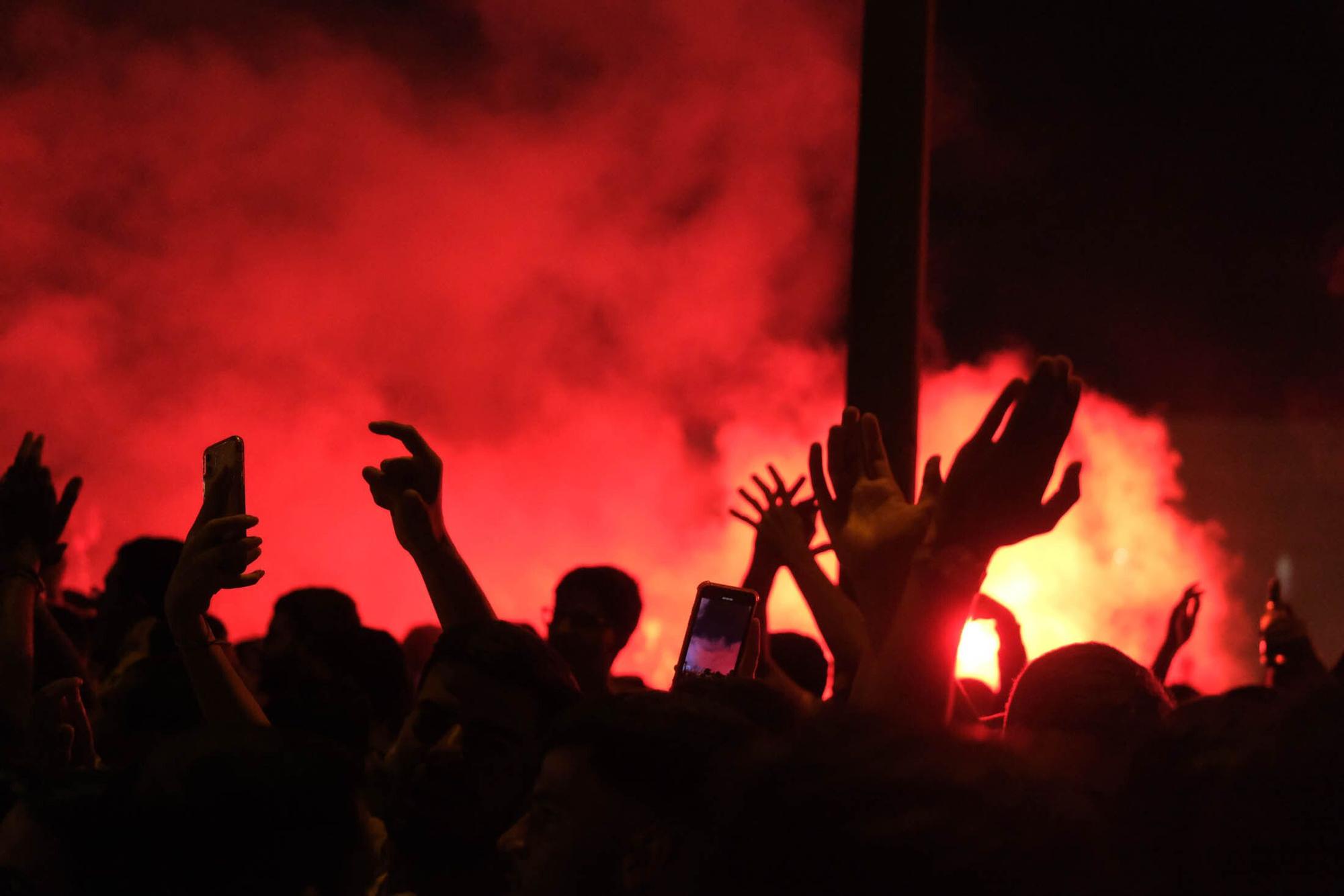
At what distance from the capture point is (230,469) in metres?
2.58

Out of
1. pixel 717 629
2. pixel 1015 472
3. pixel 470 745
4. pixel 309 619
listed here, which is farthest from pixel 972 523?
pixel 309 619

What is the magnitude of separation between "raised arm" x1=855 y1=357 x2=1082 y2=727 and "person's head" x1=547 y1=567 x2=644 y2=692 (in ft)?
5.69

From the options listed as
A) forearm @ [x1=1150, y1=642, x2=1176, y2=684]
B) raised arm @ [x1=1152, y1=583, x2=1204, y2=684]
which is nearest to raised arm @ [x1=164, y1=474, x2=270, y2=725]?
forearm @ [x1=1150, y1=642, x2=1176, y2=684]

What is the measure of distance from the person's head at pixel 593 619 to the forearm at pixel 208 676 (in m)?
1.25

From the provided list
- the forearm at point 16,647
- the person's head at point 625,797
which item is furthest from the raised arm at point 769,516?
the forearm at point 16,647

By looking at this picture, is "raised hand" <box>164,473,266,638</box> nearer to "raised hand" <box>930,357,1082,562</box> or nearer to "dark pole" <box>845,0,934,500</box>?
"raised hand" <box>930,357,1082,562</box>

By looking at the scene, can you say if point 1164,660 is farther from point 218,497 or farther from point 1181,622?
point 218,497

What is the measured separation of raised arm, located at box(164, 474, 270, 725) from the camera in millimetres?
2443

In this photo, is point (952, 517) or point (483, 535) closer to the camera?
point (952, 517)

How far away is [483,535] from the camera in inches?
327

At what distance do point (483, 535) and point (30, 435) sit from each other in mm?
5071

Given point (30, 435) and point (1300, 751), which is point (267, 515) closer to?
point (30, 435)

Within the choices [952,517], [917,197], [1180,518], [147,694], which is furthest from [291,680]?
[1180,518]

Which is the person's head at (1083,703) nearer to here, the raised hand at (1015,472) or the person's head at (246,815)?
the raised hand at (1015,472)
